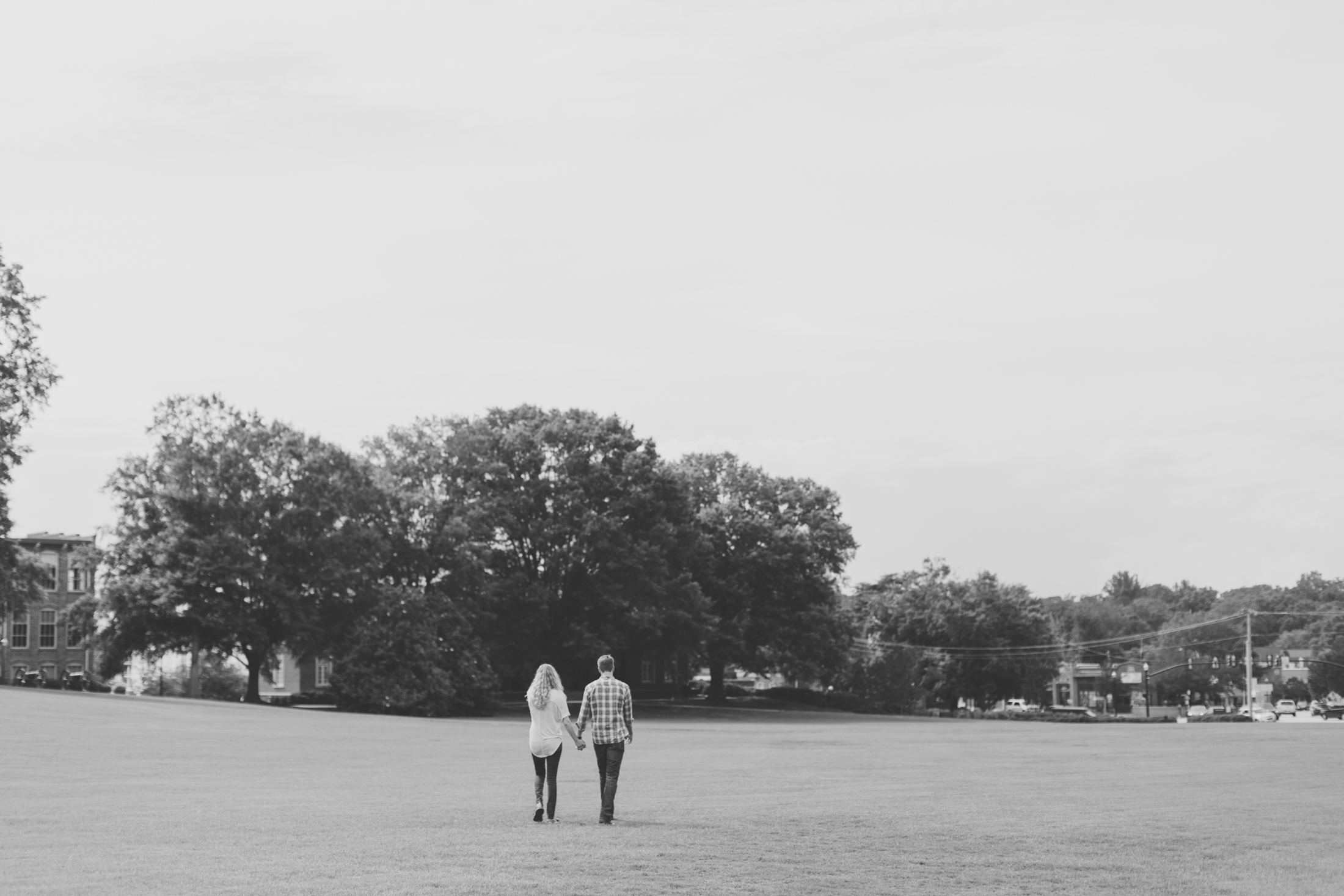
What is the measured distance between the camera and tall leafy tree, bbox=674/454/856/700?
315 feet

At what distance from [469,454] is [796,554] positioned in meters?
23.7

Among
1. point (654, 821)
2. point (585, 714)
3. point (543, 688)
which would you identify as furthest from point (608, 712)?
point (654, 821)

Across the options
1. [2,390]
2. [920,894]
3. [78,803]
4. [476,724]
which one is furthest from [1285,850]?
[2,390]

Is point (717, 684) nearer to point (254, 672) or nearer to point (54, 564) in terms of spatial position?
point (254, 672)

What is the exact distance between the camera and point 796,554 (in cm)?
9631

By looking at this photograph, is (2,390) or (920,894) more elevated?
(2,390)

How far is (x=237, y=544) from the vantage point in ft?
245

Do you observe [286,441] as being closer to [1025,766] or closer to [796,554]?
[796,554]

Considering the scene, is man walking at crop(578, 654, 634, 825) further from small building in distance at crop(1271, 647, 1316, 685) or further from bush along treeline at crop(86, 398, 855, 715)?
small building in distance at crop(1271, 647, 1316, 685)

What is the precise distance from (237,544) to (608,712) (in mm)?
59010

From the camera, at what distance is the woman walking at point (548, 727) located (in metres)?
19.6

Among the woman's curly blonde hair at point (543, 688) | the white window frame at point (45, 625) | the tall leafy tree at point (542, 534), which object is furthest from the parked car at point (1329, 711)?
the woman's curly blonde hair at point (543, 688)

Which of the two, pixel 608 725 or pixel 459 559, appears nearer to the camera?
pixel 608 725

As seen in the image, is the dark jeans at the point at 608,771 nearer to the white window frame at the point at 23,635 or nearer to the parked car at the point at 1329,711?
the white window frame at the point at 23,635
